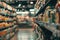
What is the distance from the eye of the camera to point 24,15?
14523 millimetres

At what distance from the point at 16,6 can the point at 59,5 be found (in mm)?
8914

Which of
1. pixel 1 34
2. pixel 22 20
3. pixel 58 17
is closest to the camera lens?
pixel 58 17

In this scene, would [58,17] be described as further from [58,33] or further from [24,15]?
[24,15]

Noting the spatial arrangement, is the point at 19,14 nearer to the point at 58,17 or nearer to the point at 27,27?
the point at 27,27

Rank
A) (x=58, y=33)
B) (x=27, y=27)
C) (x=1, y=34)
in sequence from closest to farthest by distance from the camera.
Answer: (x=58, y=33), (x=1, y=34), (x=27, y=27)

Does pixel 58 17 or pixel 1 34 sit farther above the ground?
pixel 58 17

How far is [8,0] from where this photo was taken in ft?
29.5

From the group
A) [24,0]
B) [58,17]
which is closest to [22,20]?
[24,0]

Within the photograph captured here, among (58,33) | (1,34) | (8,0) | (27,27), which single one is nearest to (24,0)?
(8,0)

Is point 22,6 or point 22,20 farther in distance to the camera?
point 22,20

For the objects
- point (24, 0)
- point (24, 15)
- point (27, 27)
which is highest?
point (24, 0)

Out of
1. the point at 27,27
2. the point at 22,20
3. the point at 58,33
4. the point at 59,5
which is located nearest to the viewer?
the point at 58,33

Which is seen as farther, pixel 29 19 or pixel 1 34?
pixel 29 19

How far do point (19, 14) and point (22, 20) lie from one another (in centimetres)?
68
